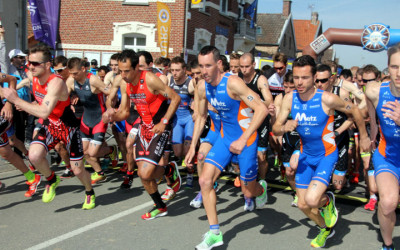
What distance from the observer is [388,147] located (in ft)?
13.6

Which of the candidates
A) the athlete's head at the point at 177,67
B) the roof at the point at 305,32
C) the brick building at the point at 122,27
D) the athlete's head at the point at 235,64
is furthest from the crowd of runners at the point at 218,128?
the roof at the point at 305,32

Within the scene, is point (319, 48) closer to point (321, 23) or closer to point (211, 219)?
point (211, 219)

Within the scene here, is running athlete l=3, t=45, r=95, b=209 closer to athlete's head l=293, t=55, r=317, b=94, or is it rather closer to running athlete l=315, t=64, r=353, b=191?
athlete's head l=293, t=55, r=317, b=94

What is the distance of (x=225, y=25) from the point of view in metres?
26.1

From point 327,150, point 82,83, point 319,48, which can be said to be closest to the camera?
point 327,150

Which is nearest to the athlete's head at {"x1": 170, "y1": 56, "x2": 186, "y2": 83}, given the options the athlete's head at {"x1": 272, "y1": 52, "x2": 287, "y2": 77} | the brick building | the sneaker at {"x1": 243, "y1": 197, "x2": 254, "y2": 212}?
the athlete's head at {"x1": 272, "y1": 52, "x2": 287, "y2": 77}

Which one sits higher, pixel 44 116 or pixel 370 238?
pixel 44 116

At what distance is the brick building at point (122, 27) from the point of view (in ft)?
67.5

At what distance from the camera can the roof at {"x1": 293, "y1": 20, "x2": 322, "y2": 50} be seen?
59094 mm

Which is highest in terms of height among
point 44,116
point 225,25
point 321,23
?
point 321,23

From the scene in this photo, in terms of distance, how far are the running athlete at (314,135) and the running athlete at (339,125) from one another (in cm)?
85

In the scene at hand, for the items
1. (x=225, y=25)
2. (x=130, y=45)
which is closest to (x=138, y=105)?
(x=130, y=45)

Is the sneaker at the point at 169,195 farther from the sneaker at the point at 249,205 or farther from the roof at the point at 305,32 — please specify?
the roof at the point at 305,32

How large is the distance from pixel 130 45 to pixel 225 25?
7621mm
